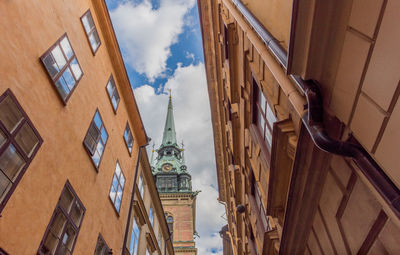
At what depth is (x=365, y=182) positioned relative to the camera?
9.84 ft

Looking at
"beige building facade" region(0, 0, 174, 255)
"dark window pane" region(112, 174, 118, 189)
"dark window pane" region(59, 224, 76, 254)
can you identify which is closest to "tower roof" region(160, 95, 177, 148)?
"beige building facade" region(0, 0, 174, 255)

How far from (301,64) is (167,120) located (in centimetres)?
6856

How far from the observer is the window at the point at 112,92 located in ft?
34.7

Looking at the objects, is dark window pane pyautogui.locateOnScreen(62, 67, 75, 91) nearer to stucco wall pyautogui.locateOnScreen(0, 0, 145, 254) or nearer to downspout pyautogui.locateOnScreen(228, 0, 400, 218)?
stucco wall pyautogui.locateOnScreen(0, 0, 145, 254)

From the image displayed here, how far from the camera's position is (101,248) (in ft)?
26.6

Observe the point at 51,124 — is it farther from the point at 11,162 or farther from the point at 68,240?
the point at 68,240

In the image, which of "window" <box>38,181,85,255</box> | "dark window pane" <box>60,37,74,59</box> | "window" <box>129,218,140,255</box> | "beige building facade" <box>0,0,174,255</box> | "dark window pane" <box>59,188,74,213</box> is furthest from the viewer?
"window" <box>129,218,140,255</box>

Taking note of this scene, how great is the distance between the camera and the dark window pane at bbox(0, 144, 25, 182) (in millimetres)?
4496

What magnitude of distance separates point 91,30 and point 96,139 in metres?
3.99

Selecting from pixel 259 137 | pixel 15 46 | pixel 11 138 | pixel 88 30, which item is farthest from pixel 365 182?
pixel 88 30

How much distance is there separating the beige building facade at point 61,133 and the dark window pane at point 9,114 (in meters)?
0.02

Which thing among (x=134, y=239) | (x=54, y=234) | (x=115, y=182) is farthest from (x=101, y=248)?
(x=134, y=239)

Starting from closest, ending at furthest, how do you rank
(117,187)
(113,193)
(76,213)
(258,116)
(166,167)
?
(76,213), (258,116), (113,193), (117,187), (166,167)

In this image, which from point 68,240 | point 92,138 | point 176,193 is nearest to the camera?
point 68,240
